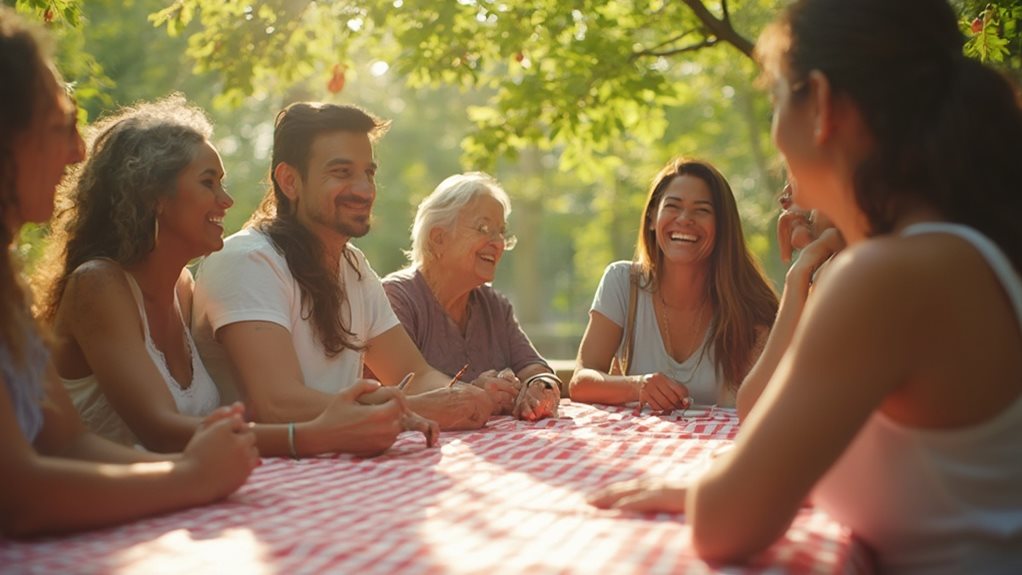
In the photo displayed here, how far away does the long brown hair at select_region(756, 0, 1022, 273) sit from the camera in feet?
5.34

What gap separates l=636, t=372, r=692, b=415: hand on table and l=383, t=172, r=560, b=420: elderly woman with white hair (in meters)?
0.49

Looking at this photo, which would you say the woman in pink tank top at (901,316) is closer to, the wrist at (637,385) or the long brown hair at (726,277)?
the wrist at (637,385)

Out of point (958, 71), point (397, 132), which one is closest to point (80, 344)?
point (958, 71)

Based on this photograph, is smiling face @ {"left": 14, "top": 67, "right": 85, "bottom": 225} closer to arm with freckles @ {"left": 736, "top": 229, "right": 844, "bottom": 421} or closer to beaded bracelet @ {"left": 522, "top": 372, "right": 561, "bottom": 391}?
arm with freckles @ {"left": 736, "top": 229, "right": 844, "bottom": 421}

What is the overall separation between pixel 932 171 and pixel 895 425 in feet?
1.39

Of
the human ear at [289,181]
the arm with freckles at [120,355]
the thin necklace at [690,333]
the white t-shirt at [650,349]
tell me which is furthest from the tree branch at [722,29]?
the arm with freckles at [120,355]

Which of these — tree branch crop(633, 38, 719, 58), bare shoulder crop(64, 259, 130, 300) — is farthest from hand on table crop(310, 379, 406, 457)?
tree branch crop(633, 38, 719, 58)

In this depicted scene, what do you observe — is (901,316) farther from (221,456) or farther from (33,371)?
(33,371)

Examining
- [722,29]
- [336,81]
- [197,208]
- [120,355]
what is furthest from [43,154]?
[722,29]

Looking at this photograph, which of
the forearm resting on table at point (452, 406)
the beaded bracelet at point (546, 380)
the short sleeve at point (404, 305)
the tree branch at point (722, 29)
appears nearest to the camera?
the forearm resting on table at point (452, 406)

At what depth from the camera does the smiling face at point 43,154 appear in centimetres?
189

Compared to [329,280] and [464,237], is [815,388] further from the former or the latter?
[464,237]

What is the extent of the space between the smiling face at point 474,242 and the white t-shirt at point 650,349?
0.59 m

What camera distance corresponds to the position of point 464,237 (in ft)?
16.1
